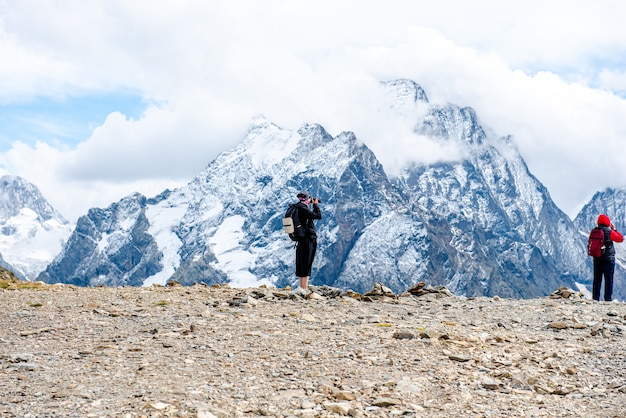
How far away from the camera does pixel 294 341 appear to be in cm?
1484

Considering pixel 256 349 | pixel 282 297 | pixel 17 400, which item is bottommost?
pixel 17 400

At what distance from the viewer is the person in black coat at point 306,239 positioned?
23734mm

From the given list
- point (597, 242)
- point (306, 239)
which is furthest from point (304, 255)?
point (597, 242)

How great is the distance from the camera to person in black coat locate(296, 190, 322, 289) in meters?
23.7

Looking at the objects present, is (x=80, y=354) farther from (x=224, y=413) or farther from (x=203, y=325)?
(x=224, y=413)

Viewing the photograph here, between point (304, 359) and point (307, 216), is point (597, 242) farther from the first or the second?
point (304, 359)

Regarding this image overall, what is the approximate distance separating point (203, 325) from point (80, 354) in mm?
3325

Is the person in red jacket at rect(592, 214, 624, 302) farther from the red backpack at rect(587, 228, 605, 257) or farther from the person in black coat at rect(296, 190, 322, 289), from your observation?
the person in black coat at rect(296, 190, 322, 289)

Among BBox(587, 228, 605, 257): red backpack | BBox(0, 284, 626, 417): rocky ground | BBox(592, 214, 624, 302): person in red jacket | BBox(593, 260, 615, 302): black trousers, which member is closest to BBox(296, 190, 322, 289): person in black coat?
BBox(0, 284, 626, 417): rocky ground

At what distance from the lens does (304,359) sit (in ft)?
43.6

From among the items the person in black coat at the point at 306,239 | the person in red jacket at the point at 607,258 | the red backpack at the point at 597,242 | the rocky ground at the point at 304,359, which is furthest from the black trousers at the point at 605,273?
the person in black coat at the point at 306,239

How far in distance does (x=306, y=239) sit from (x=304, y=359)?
424 inches

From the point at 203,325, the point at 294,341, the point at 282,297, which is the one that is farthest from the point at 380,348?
the point at 282,297

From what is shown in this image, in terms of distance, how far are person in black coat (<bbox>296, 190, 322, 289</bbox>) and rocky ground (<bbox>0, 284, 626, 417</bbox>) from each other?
3195 millimetres
